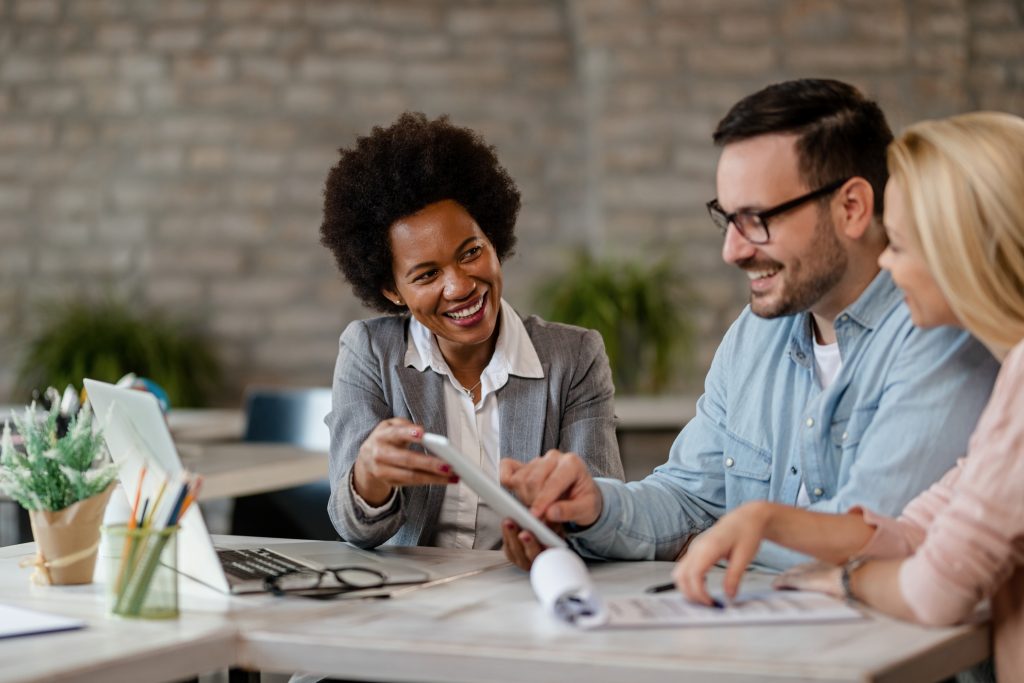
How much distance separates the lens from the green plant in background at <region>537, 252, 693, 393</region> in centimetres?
508

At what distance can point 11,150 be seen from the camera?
6629mm

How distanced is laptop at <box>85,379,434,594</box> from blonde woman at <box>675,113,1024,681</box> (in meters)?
0.47

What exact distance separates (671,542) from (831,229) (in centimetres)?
50

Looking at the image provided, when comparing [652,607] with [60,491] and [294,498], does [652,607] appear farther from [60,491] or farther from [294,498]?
[294,498]

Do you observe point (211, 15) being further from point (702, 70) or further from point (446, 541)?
point (446, 541)

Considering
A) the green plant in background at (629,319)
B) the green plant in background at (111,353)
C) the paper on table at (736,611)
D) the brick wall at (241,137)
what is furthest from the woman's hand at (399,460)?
the brick wall at (241,137)

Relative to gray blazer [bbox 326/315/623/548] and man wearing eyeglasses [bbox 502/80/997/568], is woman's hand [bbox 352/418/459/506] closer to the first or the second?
man wearing eyeglasses [bbox 502/80/997/568]

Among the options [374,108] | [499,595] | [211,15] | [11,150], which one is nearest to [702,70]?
[374,108]

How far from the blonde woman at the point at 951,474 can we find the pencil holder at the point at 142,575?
566 millimetres

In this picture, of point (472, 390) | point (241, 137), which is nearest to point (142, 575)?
point (472, 390)

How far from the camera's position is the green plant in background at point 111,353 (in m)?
5.94

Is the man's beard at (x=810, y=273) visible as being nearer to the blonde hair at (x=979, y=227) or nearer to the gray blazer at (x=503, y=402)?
the blonde hair at (x=979, y=227)

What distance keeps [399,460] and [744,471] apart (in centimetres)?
52

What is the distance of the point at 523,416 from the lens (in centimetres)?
216
